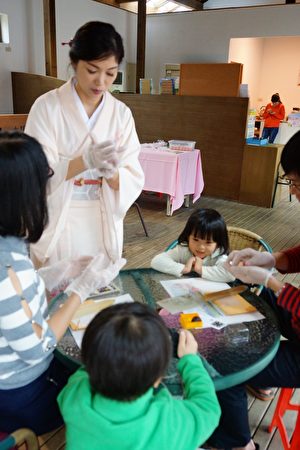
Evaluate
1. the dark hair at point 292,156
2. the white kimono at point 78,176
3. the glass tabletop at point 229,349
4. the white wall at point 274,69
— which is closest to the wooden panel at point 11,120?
the white kimono at point 78,176

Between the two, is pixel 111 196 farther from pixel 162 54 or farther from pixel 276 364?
pixel 162 54

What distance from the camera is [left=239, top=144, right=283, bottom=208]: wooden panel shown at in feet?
17.2

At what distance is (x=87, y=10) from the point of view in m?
8.12

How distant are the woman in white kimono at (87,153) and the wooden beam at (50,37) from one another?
20.7 feet

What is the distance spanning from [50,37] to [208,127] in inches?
145

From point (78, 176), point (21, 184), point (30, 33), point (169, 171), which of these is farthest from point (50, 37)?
point (21, 184)

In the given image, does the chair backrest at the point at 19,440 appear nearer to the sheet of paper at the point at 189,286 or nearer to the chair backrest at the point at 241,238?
the sheet of paper at the point at 189,286

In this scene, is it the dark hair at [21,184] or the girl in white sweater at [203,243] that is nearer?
the dark hair at [21,184]

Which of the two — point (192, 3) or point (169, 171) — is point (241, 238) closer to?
point (169, 171)

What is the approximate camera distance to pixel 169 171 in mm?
4508

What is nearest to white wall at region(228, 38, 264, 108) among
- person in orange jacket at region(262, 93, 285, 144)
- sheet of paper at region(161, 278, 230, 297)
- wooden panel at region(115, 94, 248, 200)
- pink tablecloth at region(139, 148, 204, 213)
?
person in orange jacket at region(262, 93, 285, 144)

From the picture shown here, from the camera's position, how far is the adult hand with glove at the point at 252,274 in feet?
4.57

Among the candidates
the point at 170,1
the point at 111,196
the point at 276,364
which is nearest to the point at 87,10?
the point at 170,1

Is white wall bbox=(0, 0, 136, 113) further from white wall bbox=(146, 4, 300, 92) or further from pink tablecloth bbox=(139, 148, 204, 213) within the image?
pink tablecloth bbox=(139, 148, 204, 213)
